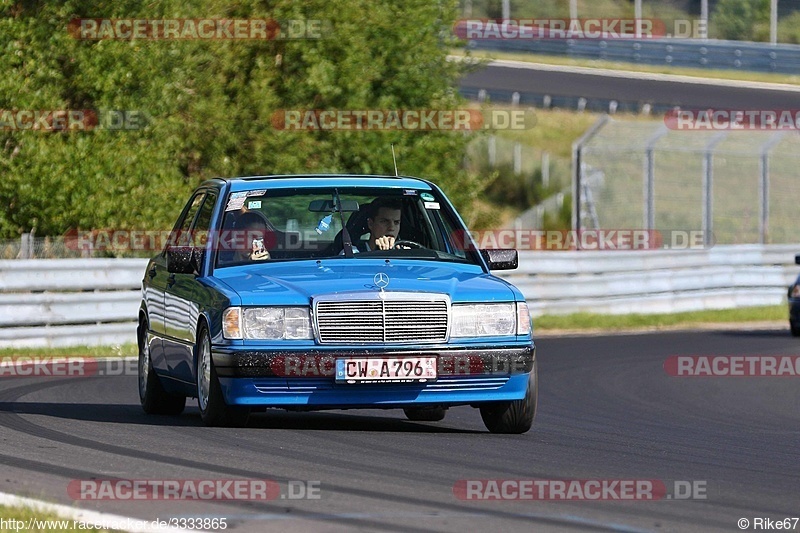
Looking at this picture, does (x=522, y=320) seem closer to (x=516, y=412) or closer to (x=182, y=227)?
(x=516, y=412)

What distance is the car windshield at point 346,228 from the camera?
10.6 meters

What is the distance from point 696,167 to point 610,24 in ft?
41.9

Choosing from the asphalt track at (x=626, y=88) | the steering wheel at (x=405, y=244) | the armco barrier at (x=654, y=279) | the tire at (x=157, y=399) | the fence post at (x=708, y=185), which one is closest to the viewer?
the steering wheel at (x=405, y=244)

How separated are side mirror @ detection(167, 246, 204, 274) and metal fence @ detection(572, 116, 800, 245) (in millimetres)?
18023

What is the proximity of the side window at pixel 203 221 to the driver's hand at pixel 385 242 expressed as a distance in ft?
4.08

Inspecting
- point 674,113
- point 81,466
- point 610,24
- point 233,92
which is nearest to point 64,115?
point 233,92

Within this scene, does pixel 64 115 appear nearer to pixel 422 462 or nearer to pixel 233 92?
pixel 233 92

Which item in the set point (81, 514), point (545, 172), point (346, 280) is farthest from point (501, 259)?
point (545, 172)

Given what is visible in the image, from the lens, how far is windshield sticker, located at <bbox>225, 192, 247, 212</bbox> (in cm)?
1087

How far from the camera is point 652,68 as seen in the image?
49.8 m

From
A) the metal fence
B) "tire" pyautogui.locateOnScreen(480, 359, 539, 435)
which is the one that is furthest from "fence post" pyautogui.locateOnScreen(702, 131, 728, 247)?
"tire" pyautogui.locateOnScreen(480, 359, 539, 435)

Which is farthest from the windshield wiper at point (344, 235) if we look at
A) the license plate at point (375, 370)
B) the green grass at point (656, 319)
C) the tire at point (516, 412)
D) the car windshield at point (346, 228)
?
the green grass at point (656, 319)

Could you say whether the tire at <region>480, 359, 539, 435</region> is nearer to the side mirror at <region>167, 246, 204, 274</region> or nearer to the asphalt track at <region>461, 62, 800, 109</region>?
the side mirror at <region>167, 246, 204, 274</region>

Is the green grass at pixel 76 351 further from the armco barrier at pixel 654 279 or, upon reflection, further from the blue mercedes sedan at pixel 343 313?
the blue mercedes sedan at pixel 343 313
